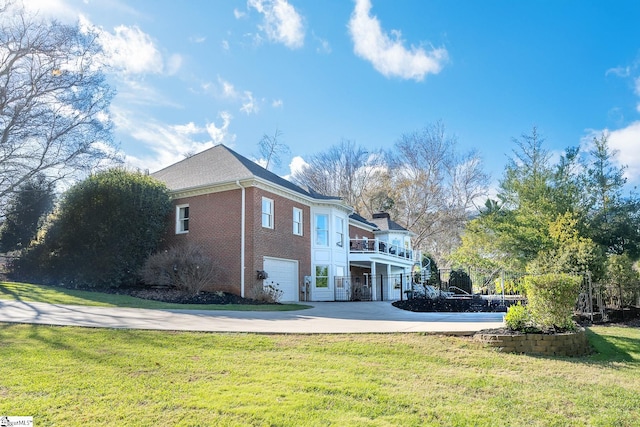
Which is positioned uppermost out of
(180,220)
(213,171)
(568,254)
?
(213,171)

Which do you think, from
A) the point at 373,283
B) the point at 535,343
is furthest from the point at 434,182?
the point at 535,343

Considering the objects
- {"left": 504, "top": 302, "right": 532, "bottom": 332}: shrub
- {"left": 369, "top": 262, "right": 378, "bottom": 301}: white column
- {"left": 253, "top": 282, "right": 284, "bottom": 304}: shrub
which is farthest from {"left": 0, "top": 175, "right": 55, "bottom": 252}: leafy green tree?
{"left": 504, "top": 302, "right": 532, "bottom": 332}: shrub

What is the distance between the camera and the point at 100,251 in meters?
19.3

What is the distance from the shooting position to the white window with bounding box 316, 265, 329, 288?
23027 millimetres

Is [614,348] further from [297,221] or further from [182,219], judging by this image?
[182,219]

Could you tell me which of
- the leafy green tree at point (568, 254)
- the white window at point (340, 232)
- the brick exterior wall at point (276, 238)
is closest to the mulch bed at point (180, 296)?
the brick exterior wall at point (276, 238)

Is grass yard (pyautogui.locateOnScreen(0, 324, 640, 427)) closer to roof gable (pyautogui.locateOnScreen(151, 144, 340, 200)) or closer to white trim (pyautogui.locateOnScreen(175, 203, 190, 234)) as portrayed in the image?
roof gable (pyautogui.locateOnScreen(151, 144, 340, 200))

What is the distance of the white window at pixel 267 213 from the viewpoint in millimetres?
19886

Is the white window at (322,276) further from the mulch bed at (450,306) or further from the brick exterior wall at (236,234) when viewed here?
the mulch bed at (450,306)

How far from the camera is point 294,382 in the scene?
18.7ft

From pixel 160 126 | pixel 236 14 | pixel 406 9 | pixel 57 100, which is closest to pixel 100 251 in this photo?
pixel 160 126

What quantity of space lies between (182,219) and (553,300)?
16644mm

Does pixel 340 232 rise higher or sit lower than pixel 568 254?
higher

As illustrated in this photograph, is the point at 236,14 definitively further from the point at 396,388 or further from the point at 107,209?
the point at 396,388
